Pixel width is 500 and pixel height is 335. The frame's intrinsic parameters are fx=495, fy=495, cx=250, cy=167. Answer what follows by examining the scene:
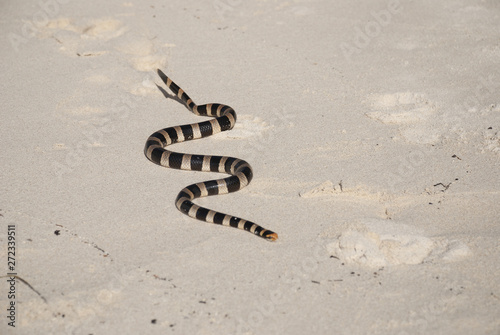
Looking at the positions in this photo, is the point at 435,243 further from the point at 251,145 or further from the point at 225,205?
the point at 251,145

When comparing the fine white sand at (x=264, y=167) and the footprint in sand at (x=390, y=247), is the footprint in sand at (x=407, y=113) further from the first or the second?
the footprint in sand at (x=390, y=247)

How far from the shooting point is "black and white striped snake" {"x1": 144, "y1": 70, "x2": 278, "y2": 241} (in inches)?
187

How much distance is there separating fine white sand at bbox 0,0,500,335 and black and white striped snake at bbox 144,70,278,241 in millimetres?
110

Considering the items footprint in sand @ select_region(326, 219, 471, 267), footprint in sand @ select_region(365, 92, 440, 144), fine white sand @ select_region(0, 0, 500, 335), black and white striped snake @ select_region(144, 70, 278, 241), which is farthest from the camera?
footprint in sand @ select_region(365, 92, 440, 144)

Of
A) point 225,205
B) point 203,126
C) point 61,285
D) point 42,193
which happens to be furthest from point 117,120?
point 61,285

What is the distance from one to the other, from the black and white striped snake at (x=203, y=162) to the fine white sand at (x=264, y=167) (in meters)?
0.11

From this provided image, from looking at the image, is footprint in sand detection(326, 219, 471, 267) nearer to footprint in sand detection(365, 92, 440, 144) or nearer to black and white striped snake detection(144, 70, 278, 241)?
black and white striped snake detection(144, 70, 278, 241)

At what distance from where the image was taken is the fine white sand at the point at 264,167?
12.3 ft

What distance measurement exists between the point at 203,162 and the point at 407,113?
8.76 ft

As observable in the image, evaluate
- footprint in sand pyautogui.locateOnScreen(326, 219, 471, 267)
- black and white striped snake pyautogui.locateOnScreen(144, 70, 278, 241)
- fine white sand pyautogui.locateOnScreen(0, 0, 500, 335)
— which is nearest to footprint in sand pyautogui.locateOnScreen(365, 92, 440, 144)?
fine white sand pyautogui.locateOnScreen(0, 0, 500, 335)

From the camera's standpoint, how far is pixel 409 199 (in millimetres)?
4898

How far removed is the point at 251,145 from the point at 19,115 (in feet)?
10.2

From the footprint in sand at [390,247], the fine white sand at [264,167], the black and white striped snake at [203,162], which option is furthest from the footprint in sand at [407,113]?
the black and white striped snake at [203,162]

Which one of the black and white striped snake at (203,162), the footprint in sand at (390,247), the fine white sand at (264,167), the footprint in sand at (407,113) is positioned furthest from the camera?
the footprint in sand at (407,113)
